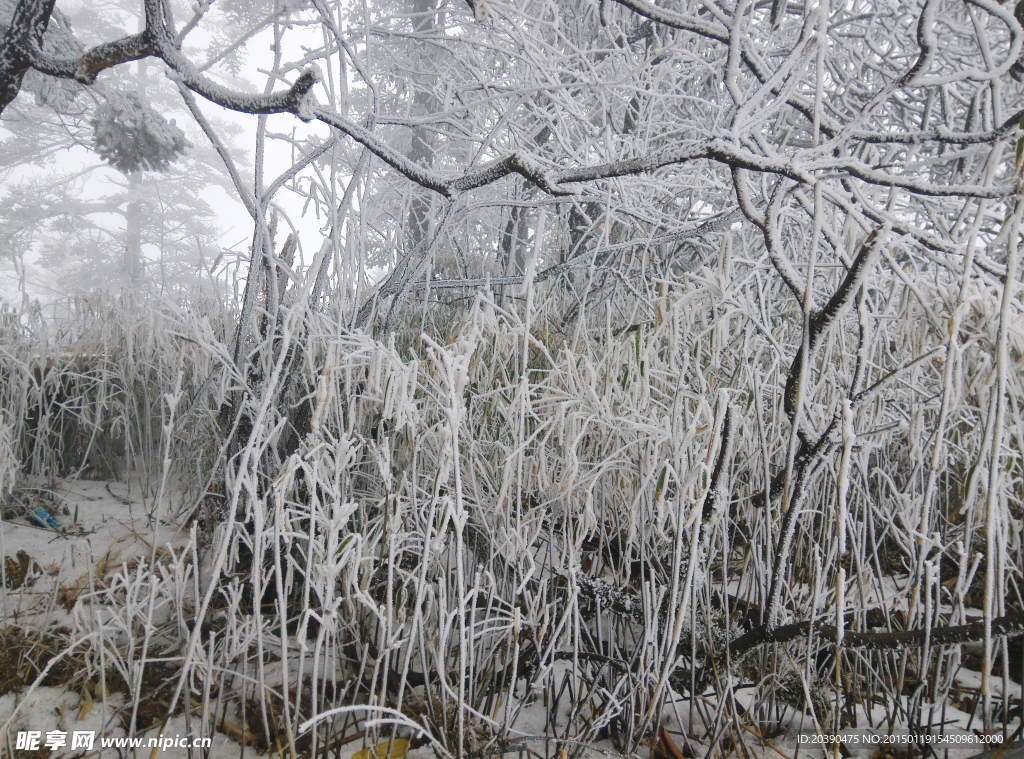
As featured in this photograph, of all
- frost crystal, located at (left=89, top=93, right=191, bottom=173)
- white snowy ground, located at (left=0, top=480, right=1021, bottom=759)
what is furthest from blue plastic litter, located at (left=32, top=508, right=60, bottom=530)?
frost crystal, located at (left=89, top=93, right=191, bottom=173)

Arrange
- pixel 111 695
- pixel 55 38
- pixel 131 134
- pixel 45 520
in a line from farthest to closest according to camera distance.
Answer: pixel 131 134
pixel 45 520
pixel 55 38
pixel 111 695

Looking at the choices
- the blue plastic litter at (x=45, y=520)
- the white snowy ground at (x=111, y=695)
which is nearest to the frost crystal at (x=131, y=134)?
the white snowy ground at (x=111, y=695)

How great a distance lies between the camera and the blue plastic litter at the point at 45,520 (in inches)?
59.6

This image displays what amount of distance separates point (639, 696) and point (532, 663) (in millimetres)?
206

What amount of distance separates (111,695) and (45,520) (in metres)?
0.82

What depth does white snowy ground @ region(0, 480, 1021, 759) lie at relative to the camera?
2.84 feet

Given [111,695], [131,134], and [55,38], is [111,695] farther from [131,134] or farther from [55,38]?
[131,134]

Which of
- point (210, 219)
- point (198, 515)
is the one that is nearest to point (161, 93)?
point (210, 219)

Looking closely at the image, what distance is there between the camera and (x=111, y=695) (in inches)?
39.5

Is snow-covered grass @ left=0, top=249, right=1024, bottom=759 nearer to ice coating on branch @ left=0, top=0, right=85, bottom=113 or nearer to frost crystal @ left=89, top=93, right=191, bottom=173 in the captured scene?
ice coating on branch @ left=0, top=0, right=85, bottom=113

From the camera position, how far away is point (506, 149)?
2.34m

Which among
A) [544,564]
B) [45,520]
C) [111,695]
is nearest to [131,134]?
[45,520]

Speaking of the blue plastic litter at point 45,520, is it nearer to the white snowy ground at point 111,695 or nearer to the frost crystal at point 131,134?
the white snowy ground at point 111,695

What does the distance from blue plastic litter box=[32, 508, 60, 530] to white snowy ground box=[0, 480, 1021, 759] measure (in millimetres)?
18
